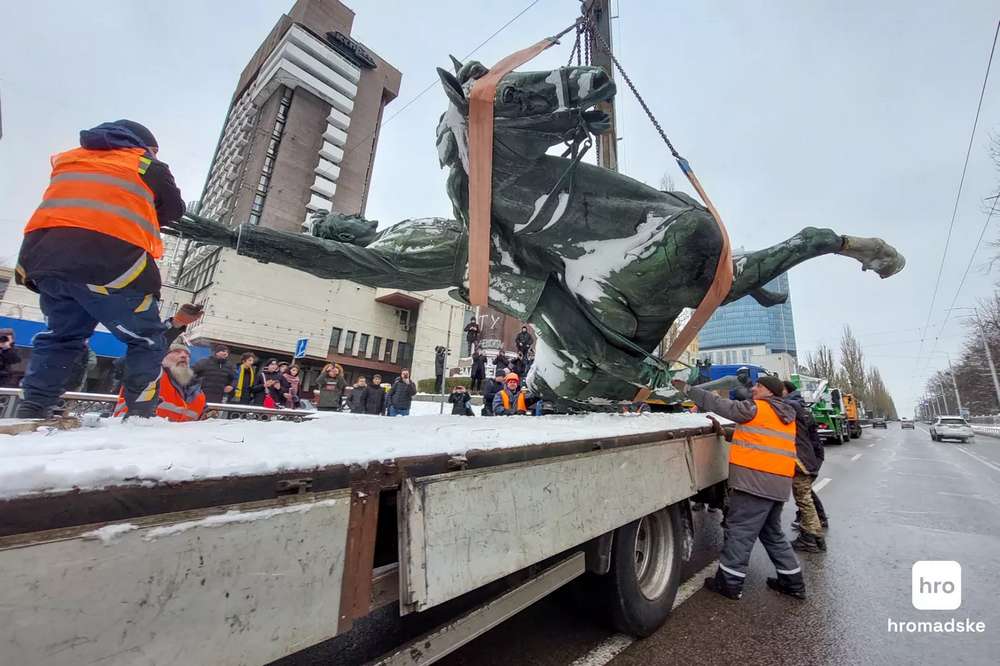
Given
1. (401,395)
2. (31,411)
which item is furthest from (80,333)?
(401,395)

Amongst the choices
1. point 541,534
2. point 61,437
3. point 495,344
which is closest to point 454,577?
point 541,534

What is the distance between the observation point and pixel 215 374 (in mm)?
6059

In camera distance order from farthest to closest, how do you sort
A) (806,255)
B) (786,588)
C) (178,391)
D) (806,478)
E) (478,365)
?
(478,365) → (806,478) → (786,588) → (178,391) → (806,255)

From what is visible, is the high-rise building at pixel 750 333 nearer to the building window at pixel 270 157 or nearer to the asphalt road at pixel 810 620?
the building window at pixel 270 157

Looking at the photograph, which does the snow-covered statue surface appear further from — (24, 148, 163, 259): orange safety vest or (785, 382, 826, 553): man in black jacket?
(785, 382, 826, 553): man in black jacket

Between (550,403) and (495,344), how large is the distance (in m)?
33.3

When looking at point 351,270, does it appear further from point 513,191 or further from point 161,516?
point 161,516

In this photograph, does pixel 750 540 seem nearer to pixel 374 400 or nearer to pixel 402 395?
pixel 374 400

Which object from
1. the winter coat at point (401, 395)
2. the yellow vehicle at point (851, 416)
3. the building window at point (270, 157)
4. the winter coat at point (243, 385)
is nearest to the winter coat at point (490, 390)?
the winter coat at point (401, 395)

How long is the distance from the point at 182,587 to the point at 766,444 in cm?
391

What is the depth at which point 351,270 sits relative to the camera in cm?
252

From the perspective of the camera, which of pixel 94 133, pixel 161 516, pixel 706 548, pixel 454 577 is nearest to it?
pixel 161 516

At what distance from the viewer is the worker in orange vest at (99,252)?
1.83 metres

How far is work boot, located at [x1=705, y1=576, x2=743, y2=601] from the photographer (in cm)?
340
